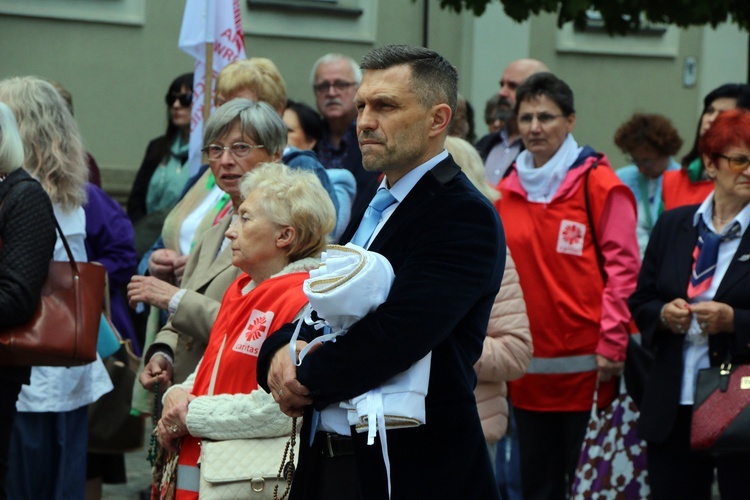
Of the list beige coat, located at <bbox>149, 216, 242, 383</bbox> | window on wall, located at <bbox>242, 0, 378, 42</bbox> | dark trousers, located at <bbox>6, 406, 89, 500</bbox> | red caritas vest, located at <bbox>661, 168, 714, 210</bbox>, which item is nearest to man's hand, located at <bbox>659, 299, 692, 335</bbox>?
red caritas vest, located at <bbox>661, 168, 714, 210</bbox>

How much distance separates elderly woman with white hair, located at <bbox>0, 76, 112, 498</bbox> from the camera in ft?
19.5

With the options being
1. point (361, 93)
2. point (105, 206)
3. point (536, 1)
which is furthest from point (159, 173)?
point (361, 93)

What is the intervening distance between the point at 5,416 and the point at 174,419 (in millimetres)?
1020

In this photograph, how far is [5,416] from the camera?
16.9 ft

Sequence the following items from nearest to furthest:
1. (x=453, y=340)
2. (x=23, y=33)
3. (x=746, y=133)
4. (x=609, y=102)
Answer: (x=453, y=340), (x=746, y=133), (x=23, y=33), (x=609, y=102)

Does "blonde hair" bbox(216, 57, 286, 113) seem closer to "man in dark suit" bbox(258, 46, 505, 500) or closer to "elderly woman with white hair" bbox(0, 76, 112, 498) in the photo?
"elderly woman with white hair" bbox(0, 76, 112, 498)

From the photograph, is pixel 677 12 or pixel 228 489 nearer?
pixel 228 489

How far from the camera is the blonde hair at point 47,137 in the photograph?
5.92 meters

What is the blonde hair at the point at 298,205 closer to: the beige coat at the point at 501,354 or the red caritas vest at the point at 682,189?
the beige coat at the point at 501,354

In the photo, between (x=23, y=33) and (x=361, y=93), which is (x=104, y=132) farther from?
(x=361, y=93)

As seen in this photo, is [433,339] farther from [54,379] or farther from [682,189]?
[682,189]

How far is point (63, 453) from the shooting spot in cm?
621

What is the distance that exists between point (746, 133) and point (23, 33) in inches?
311

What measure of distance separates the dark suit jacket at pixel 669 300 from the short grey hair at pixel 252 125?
5.59ft
